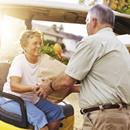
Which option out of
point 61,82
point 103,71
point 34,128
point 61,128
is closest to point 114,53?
point 103,71

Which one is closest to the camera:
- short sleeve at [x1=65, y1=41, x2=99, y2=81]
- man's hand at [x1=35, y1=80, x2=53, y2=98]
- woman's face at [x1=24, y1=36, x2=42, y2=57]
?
short sleeve at [x1=65, y1=41, x2=99, y2=81]

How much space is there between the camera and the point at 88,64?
4336 millimetres

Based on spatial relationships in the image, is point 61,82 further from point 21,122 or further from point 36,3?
point 36,3

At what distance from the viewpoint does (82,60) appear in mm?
4293

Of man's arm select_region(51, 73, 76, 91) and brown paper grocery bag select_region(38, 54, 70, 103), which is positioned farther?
brown paper grocery bag select_region(38, 54, 70, 103)

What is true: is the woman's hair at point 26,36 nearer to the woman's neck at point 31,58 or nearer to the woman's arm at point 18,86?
the woman's neck at point 31,58

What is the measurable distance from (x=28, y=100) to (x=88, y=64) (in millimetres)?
1312

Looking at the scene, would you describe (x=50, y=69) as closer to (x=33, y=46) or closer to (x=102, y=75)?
(x=33, y=46)

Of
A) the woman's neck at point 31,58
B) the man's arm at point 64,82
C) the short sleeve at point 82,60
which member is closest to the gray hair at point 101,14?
the short sleeve at point 82,60

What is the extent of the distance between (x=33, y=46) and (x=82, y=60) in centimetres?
118

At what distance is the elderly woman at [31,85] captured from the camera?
5230 millimetres

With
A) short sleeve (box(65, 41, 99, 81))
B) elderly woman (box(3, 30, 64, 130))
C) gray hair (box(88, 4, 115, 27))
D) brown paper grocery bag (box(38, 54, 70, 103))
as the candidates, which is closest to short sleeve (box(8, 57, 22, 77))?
elderly woman (box(3, 30, 64, 130))

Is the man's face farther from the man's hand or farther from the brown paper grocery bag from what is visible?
the brown paper grocery bag

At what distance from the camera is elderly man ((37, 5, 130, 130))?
4.33 meters
